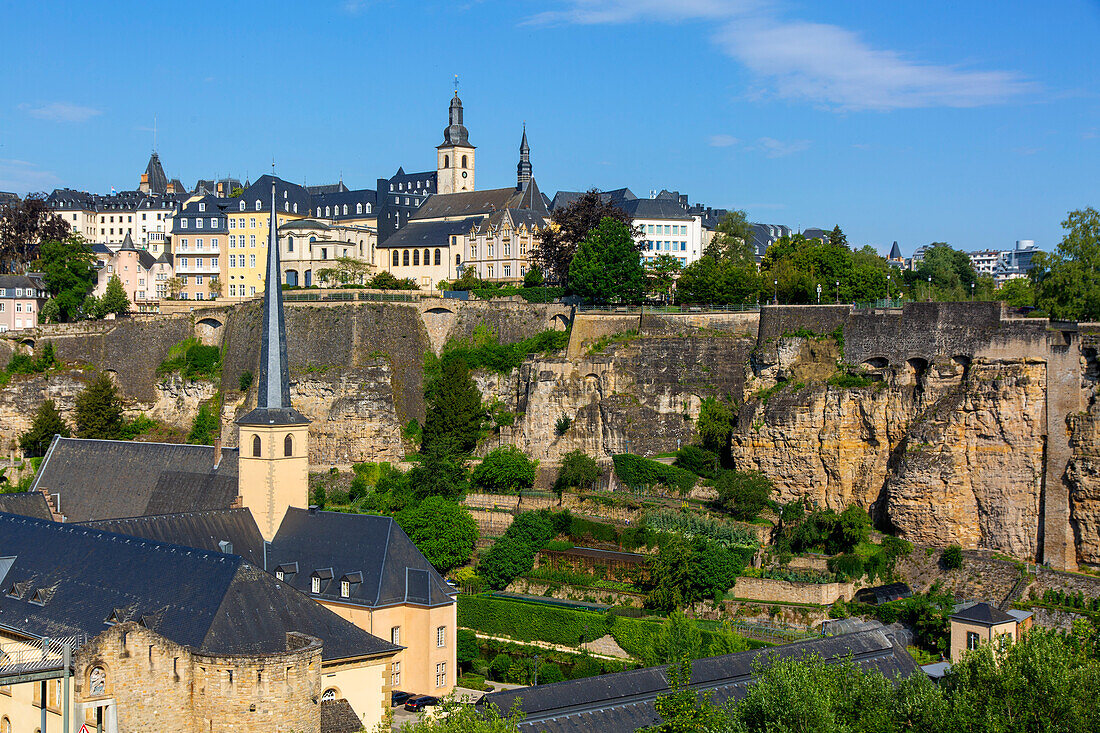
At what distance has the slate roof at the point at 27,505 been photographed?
46.0m

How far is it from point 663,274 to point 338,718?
42.0m

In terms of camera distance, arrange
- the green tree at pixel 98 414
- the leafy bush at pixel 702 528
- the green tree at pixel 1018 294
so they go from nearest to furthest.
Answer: the leafy bush at pixel 702 528, the green tree at pixel 1018 294, the green tree at pixel 98 414

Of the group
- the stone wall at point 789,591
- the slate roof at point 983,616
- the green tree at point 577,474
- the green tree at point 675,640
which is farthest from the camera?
the green tree at point 577,474

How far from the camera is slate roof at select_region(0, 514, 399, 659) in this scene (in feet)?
96.1

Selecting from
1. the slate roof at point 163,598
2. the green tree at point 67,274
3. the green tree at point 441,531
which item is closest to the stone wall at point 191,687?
the slate roof at point 163,598

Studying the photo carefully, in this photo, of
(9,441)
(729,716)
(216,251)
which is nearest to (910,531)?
(729,716)

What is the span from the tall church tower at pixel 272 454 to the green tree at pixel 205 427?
66.4 ft

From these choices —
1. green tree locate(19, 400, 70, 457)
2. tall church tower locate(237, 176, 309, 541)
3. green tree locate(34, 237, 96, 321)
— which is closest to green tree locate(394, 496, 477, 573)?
tall church tower locate(237, 176, 309, 541)

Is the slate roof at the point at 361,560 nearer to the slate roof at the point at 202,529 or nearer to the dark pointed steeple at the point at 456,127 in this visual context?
the slate roof at the point at 202,529

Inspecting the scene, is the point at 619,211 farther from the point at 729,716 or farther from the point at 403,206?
the point at 729,716

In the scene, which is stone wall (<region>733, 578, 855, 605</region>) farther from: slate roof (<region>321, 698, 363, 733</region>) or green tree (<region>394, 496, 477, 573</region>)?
slate roof (<region>321, 698, 363, 733</region>)

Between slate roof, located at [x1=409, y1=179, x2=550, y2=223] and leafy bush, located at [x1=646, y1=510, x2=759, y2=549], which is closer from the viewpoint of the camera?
leafy bush, located at [x1=646, y1=510, x2=759, y2=549]

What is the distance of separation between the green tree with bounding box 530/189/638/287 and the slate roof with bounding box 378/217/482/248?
920 centimetres

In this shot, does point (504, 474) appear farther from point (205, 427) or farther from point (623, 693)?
point (623, 693)
